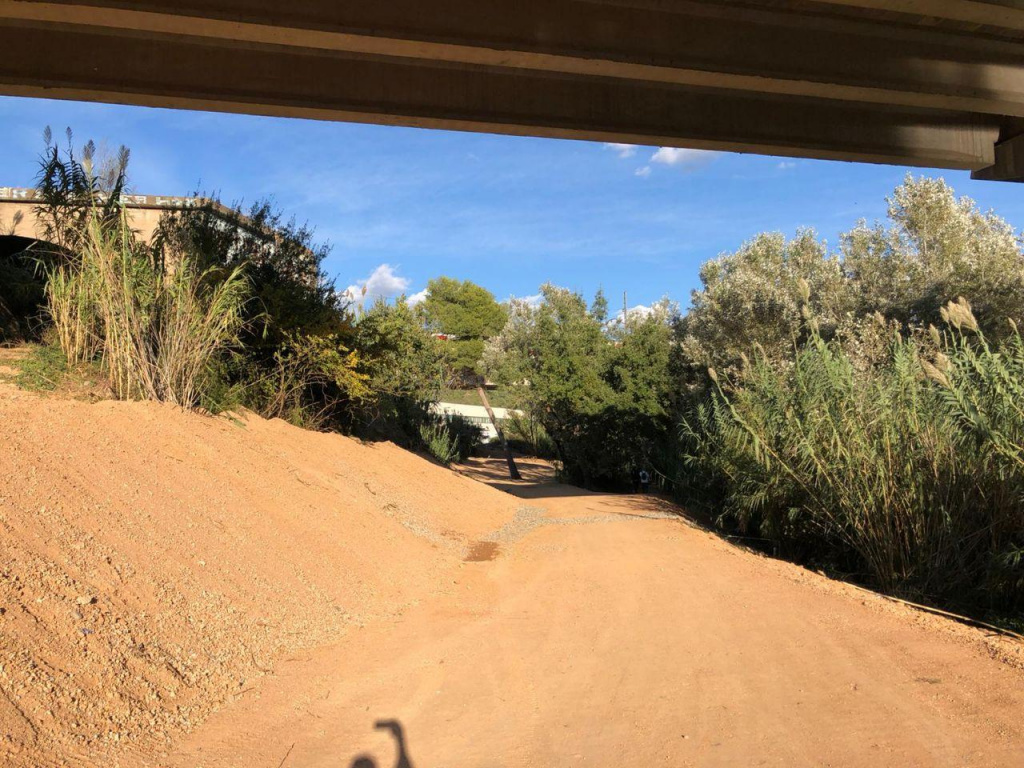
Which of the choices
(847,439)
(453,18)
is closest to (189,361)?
(453,18)

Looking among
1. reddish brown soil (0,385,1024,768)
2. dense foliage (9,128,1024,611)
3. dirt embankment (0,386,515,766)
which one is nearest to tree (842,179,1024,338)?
dense foliage (9,128,1024,611)

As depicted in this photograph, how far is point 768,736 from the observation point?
14.0ft

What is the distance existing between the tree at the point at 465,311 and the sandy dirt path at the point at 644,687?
46.7m

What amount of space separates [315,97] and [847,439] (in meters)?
6.87

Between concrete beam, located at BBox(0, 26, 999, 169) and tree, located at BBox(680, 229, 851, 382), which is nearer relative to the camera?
concrete beam, located at BBox(0, 26, 999, 169)

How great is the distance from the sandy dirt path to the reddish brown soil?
0.02 m

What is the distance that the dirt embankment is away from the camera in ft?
13.6

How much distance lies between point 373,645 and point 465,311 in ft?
170

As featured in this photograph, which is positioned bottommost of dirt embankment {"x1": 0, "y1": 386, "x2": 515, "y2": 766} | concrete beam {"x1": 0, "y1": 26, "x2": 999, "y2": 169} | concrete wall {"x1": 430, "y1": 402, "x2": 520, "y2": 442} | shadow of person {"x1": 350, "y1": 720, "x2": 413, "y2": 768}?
shadow of person {"x1": 350, "y1": 720, "x2": 413, "y2": 768}

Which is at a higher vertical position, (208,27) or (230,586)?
(208,27)

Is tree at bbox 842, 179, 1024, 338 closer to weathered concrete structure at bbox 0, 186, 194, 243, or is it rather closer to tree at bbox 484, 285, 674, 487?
tree at bbox 484, 285, 674, 487

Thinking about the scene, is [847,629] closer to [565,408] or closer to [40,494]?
[40,494]

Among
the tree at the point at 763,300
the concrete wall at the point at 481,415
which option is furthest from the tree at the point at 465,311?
the tree at the point at 763,300

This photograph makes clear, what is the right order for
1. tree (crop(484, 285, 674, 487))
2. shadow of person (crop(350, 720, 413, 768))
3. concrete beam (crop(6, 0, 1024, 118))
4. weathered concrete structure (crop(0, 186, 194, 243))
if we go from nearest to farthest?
shadow of person (crop(350, 720, 413, 768)), concrete beam (crop(6, 0, 1024, 118)), weathered concrete structure (crop(0, 186, 194, 243)), tree (crop(484, 285, 674, 487))
